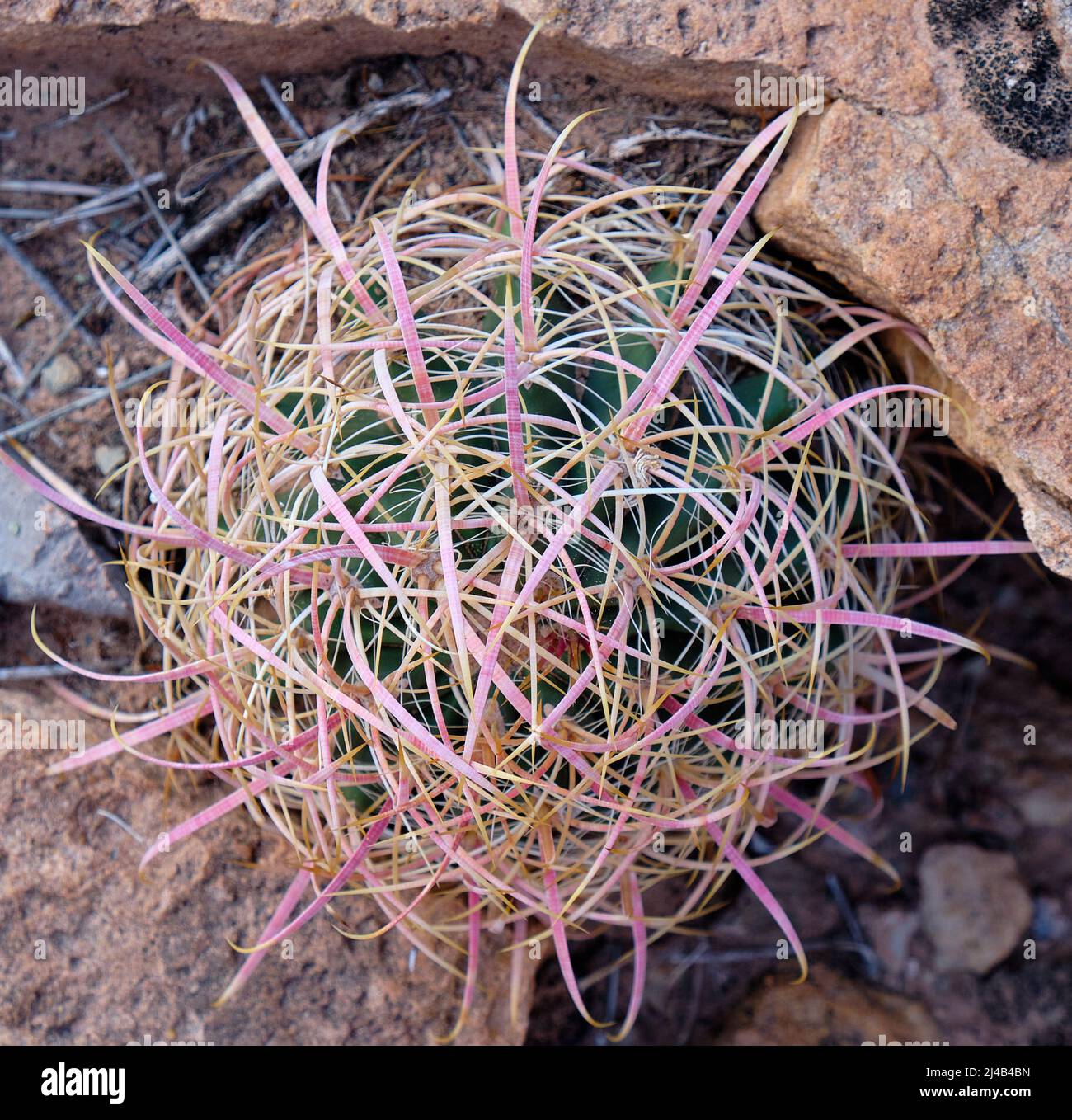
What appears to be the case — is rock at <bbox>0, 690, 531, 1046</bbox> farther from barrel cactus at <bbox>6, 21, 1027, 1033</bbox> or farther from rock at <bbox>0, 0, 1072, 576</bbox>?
rock at <bbox>0, 0, 1072, 576</bbox>

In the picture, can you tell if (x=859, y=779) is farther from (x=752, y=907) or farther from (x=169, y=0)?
(x=169, y=0)

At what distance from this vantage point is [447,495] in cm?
84

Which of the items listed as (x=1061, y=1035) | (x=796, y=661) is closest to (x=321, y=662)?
(x=796, y=661)

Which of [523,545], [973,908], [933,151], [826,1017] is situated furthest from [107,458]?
[973,908]

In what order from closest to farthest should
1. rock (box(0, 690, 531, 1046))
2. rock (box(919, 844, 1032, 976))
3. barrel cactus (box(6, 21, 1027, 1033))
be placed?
barrel cactus (box(6, 21, 1027, 1033)) → rock (box(0, 690, 531, 1046)) → rock (box(919, 844, 1032, 976))

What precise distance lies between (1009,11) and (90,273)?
1.11m

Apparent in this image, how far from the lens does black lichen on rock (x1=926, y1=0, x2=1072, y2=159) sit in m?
1.00

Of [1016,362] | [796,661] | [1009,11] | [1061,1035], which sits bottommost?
[1061,1035]

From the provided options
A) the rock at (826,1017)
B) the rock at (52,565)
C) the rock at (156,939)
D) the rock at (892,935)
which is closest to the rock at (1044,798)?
the rock at (892,935)

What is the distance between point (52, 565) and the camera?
1227 mm

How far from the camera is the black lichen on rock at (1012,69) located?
→ 3.29 ft

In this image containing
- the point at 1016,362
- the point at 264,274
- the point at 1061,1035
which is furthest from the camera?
the point at 1061,1035

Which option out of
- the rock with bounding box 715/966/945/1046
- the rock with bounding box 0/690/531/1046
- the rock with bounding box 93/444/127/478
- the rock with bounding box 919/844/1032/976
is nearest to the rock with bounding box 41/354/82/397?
the rock with bounding box 93/444/127/478

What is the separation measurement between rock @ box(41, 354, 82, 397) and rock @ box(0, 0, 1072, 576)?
393 mm
